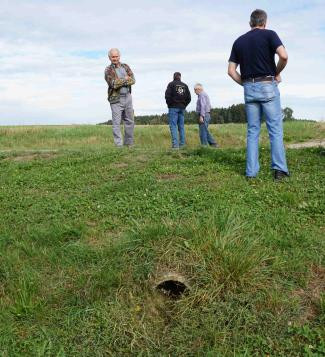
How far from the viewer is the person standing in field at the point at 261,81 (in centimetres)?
662

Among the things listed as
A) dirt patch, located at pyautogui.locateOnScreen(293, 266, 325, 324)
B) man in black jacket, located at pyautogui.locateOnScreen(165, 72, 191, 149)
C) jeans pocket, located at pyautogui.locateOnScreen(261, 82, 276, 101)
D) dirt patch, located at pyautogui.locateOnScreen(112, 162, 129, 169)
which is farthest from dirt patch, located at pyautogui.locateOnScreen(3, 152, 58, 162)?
dirt patch, located at pyautogui.locateOnScreen(293, 266, 325, 324)

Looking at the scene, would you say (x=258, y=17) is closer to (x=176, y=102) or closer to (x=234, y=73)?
(x=234, y=73)

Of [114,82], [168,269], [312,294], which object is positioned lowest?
[312,294]

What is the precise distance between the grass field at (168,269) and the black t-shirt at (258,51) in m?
1.52

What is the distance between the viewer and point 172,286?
444cm

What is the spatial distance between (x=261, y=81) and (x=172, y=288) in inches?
137

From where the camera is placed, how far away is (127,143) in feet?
37.5

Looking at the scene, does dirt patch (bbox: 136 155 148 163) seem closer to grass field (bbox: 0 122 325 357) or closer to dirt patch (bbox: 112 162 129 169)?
dirt patch (bbox: 112 162 129 169)

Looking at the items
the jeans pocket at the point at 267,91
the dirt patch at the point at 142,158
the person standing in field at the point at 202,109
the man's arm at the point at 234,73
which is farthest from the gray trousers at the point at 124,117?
the jeans pocket at the point at 267,91

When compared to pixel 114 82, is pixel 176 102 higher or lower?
lower

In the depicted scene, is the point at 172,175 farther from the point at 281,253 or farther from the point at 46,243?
the point at 281,253

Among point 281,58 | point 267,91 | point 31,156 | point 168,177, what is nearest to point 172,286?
point 168,177

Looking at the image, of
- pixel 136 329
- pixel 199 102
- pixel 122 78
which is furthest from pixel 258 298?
pixel 199 102

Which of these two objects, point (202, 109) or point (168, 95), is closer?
point (168, 95)
